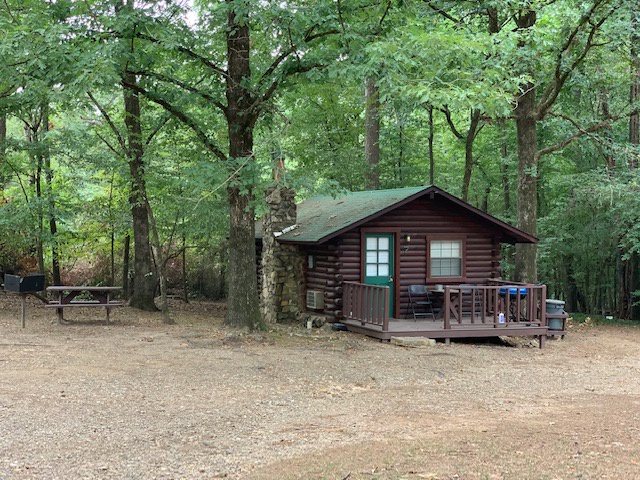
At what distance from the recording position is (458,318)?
1438 cm

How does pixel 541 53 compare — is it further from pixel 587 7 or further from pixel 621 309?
pixel 621 309

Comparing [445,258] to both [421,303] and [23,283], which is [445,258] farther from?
[23,283]

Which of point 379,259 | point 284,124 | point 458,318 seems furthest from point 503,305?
point 284,124

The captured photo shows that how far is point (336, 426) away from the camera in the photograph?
7441 millimetres

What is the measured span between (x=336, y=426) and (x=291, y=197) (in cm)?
1137

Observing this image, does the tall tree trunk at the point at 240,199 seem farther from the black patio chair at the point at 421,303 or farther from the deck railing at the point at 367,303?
the black patio chair at the point at 421,303

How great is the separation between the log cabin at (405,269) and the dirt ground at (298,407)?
0.98 m

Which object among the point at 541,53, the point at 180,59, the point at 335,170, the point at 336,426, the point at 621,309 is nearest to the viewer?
the point at 336,426

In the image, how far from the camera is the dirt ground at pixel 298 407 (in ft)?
19.3

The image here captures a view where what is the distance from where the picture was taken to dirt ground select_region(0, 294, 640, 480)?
19.3 feet

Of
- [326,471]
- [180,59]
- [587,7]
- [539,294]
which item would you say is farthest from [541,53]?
[326,471]

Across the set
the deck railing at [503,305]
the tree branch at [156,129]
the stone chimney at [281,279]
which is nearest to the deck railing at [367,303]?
the deck railing at [503,305]

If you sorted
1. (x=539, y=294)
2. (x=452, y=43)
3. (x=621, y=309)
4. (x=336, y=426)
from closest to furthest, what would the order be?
(x=336, y=426), (x=452, y=43), (x=539, y=294), (x=621, y=309)

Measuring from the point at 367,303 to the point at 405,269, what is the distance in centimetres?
172
